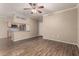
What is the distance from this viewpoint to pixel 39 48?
271cm

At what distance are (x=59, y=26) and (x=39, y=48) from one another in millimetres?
909

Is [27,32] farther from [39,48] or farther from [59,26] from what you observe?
[59,26]

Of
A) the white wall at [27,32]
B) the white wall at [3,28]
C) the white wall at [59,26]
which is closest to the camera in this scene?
the white wall at [3,28]

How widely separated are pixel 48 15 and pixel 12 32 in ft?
3.72

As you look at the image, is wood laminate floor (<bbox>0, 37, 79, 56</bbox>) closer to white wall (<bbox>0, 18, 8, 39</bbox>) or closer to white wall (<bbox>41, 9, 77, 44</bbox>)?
white wall (<bbox>41, 9, 77, 44</bbox>)

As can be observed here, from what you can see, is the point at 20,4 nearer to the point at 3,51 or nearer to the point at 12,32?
the point at 12,32

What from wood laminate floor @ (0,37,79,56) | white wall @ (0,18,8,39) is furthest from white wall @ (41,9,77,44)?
white wall @ (0,18,8,39)

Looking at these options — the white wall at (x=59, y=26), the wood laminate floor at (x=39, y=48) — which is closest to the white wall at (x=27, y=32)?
the wood laminate floor at (x=39, y=48)

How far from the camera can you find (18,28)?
2.69m

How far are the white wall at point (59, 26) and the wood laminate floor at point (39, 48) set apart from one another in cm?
18

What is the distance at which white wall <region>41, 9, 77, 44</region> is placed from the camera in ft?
9.29

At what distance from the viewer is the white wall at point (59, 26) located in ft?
9.29

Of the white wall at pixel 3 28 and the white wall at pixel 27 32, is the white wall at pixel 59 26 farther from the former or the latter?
the white wall at pixel 3 28

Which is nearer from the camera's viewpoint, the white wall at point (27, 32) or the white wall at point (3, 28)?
the white wall at point (3, 28)
